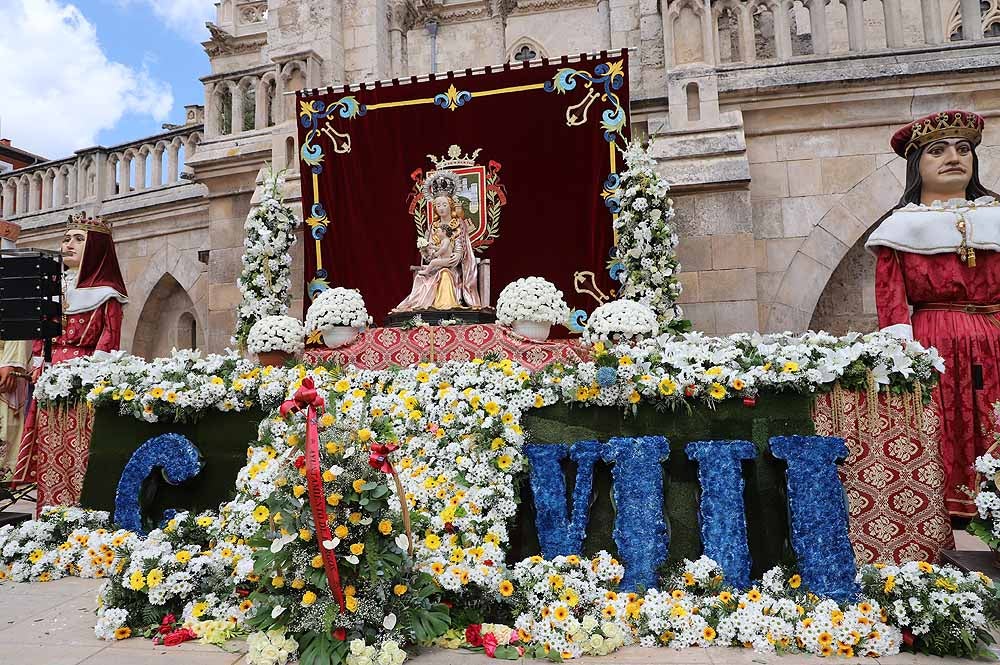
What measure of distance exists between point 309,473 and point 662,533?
74.5 inches

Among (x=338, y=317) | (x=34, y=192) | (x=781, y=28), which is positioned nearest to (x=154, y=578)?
(x=338, y=317)

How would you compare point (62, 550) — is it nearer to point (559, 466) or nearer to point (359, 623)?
point (359, 623)

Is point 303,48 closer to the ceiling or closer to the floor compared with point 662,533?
closer to the ceiling

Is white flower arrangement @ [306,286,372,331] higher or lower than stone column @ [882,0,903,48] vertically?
lower

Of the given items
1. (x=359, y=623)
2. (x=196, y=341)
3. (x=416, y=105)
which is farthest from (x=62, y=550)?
(x=196, y=341)

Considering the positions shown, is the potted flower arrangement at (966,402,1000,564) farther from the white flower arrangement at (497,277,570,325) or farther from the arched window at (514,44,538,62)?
the arched window at (514,44,538,62)

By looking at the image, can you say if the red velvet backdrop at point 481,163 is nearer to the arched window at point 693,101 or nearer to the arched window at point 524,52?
the arched window at point 693,101

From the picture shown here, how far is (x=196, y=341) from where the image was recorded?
12133 millimetres

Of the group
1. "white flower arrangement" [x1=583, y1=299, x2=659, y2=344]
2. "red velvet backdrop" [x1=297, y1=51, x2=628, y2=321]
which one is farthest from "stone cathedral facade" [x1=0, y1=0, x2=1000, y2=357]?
"white flower arrangement" [x1=583, y1=299, x2=659, y2=344]

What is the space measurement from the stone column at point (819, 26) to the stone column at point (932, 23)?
1077 millimetres

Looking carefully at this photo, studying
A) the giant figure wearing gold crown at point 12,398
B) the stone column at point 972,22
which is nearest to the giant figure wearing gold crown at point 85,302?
the giant figure wearing gold crown at point 12,398

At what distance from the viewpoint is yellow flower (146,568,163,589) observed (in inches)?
136

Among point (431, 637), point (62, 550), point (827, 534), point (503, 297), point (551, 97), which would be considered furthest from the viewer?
point (551, 97)

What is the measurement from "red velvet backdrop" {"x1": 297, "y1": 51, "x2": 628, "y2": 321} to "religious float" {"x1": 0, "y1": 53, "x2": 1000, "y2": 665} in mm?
2705
